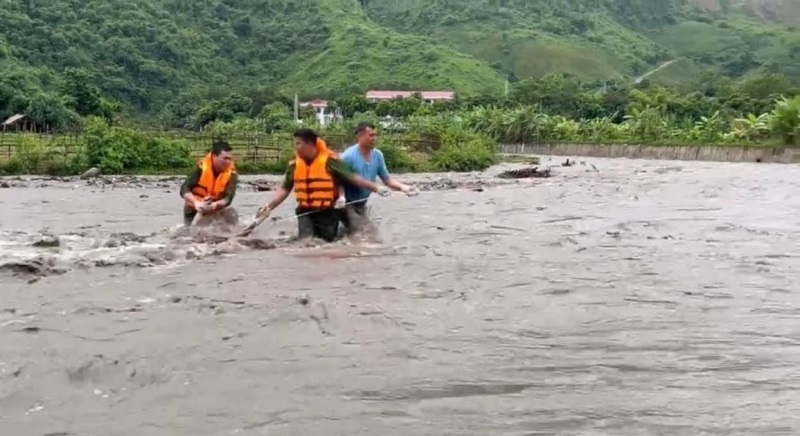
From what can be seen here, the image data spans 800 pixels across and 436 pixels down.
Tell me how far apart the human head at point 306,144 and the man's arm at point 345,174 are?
227 millimetres

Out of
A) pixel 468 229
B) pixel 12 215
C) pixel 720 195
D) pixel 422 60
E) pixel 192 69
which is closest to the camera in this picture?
pixel 468 229

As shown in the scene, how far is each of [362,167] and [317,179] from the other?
632mm

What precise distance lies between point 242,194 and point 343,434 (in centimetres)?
2015

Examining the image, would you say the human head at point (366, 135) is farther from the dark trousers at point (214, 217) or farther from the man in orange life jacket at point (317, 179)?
the dark trousers at point (214, 217)

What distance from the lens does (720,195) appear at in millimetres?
21422

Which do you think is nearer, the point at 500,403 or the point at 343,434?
the point at 343,434

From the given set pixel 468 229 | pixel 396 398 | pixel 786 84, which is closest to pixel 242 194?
pixel 468 229

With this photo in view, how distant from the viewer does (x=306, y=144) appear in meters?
9.97

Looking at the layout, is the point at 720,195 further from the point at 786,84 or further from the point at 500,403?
the point at 786,84

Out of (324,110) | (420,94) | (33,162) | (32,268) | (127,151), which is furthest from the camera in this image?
(420,94)

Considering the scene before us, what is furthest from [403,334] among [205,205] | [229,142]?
[229,142]

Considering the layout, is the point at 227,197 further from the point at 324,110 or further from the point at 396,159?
the point at 324,110

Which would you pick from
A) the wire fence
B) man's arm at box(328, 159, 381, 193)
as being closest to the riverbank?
the wire fence

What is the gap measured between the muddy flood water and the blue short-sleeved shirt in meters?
0.62
